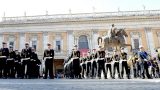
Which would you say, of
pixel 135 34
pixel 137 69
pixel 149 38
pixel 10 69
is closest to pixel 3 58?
pixel 10 69

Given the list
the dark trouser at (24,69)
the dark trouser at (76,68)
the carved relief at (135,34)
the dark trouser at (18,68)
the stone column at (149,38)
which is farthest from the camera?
the carved relief at (135,34)

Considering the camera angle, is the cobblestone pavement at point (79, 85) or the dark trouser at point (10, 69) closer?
the cobblestone pavement at point (79, 85)

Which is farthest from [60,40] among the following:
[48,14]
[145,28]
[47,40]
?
[145,28]

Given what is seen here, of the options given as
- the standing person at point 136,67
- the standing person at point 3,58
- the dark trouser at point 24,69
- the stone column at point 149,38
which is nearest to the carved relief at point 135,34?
the stone column at point 149,38

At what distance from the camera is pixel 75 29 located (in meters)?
31.7

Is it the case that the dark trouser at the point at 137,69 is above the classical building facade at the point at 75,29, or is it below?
below

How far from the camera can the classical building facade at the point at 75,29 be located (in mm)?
30969

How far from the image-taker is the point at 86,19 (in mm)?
31422

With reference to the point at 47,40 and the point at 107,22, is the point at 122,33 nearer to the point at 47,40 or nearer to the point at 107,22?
the point at 107,22

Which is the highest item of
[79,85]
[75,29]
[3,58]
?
[75,29]

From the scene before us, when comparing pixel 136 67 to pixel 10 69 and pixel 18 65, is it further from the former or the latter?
pixel 10 69

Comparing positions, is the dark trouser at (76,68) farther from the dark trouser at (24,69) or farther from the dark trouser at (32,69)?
the dark trouser at (24,69)

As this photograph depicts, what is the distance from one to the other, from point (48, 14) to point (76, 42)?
5.35 meters

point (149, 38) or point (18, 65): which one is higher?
point (149, 38)
